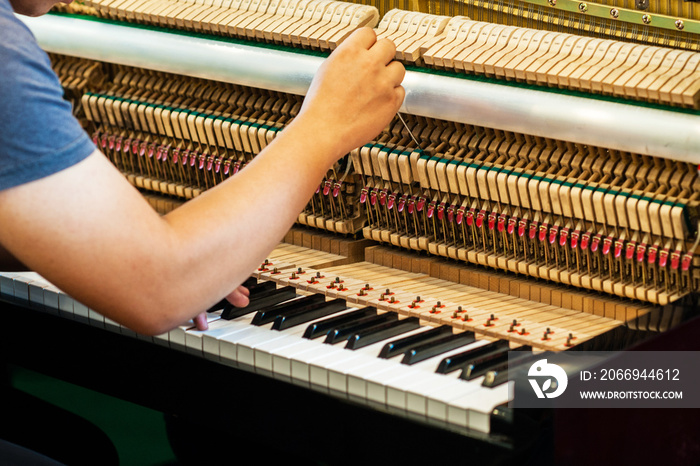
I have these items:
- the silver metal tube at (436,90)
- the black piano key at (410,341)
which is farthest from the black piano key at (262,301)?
the silver metal tube at (436,90)

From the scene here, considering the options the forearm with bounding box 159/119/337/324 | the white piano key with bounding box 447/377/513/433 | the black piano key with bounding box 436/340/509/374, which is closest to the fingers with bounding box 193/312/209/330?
the black piano key with bounding box 436/340/509/374

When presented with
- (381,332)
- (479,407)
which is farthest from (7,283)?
(479,407)

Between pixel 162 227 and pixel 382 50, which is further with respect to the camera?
pixel 382 50

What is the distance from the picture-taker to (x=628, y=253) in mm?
2598

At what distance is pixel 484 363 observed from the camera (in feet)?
7.52

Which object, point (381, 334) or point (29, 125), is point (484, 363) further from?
point (29, 125)

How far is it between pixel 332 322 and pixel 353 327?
0.24 feet

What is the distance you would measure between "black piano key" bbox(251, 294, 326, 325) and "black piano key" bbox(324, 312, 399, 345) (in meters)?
0.19

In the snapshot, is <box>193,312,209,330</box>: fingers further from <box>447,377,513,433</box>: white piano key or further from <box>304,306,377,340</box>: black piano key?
<box>447,377,513,433</box>: white piano key

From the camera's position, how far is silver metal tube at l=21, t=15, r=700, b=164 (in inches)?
95.7

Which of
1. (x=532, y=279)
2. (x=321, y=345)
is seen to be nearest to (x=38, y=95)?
(x=321, y=345)

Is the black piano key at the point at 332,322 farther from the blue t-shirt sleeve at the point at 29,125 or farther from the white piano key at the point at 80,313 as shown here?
the blue t-shirt sleeve at the point at 29,125

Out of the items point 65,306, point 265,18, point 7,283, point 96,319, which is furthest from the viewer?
point 265,18

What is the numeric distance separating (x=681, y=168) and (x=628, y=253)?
0.26 metres
